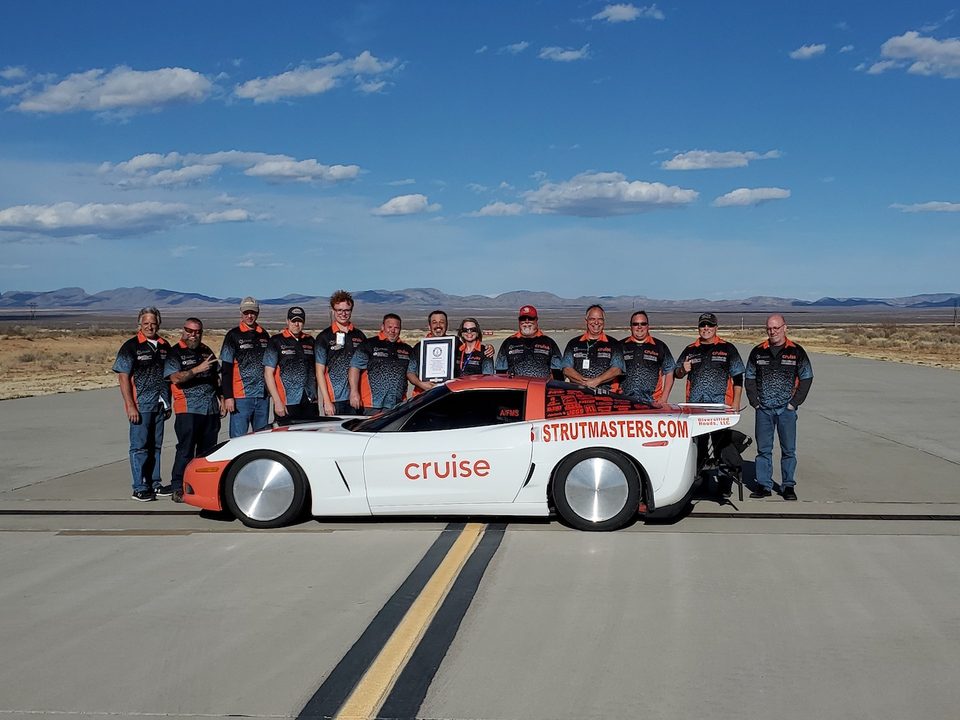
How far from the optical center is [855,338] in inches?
2275

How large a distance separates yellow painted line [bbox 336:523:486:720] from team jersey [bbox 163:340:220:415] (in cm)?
337

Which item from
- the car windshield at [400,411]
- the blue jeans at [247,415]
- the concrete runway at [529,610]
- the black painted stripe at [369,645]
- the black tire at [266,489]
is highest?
the car windshield at [400,411]

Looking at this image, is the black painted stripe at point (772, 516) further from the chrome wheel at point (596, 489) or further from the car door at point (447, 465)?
the chrome wheel at point (596, 489)

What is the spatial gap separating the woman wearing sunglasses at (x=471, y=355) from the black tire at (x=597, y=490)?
8.11ft

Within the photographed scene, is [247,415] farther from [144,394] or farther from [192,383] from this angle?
[144,394]

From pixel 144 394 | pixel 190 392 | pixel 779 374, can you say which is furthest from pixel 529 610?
pixel 144 394

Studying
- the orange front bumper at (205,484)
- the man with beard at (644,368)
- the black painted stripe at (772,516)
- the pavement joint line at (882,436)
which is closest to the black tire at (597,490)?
the black painted stripe at (772,516)

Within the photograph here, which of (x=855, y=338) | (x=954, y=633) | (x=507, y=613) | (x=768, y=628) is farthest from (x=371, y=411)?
(x=855, y=338)

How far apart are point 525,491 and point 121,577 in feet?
9.40

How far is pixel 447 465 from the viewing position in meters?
7.45

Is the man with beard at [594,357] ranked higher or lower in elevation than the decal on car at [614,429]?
higher

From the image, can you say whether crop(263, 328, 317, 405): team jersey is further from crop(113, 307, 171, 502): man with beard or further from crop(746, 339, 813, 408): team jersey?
crop(746, 339, 813, 408): team jersey

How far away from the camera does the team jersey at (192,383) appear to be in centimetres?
904

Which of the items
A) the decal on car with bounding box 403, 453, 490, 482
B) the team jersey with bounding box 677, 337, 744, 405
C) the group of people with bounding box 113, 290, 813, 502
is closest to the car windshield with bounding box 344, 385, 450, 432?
the decal on car with bounding box 403, 453, 490, 482
